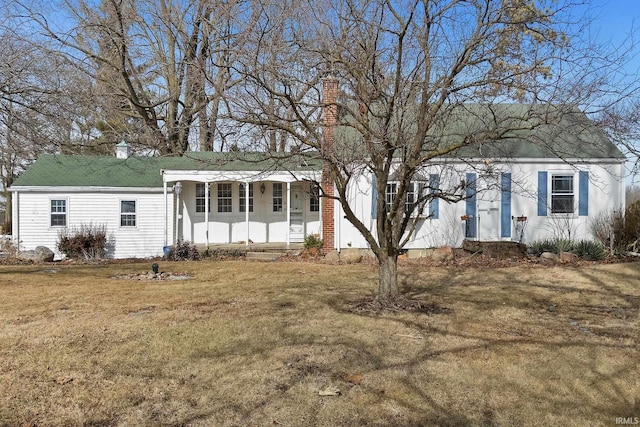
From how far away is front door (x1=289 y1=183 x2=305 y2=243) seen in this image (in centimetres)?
1800

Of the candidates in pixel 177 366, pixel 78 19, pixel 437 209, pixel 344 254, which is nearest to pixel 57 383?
pixel 177 366

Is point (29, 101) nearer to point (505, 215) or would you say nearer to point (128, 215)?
point (128, 215)

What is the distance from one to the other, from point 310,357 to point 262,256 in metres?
9.96

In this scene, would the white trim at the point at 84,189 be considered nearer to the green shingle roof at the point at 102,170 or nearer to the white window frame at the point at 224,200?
the green shingle roof at the point at 102,170

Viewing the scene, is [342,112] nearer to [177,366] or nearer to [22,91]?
[177,366]

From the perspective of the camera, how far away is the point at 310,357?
5090 millimetres

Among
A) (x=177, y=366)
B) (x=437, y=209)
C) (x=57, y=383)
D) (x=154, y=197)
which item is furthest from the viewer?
(x=154, y=197)

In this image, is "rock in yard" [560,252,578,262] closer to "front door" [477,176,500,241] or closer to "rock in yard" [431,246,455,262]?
"front door" [477,176,500,241]

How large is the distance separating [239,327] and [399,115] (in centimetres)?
346

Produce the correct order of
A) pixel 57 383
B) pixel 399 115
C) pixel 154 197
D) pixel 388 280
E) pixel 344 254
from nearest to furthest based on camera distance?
pixel 57 383
pixel 399 115
pixel 388 280
pixel 344 254
pixel 154 197

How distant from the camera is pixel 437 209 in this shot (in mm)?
14969

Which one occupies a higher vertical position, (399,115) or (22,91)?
(22,91)

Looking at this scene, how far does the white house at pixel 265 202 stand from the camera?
48.4 feet

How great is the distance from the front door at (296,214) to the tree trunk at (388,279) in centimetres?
1070
